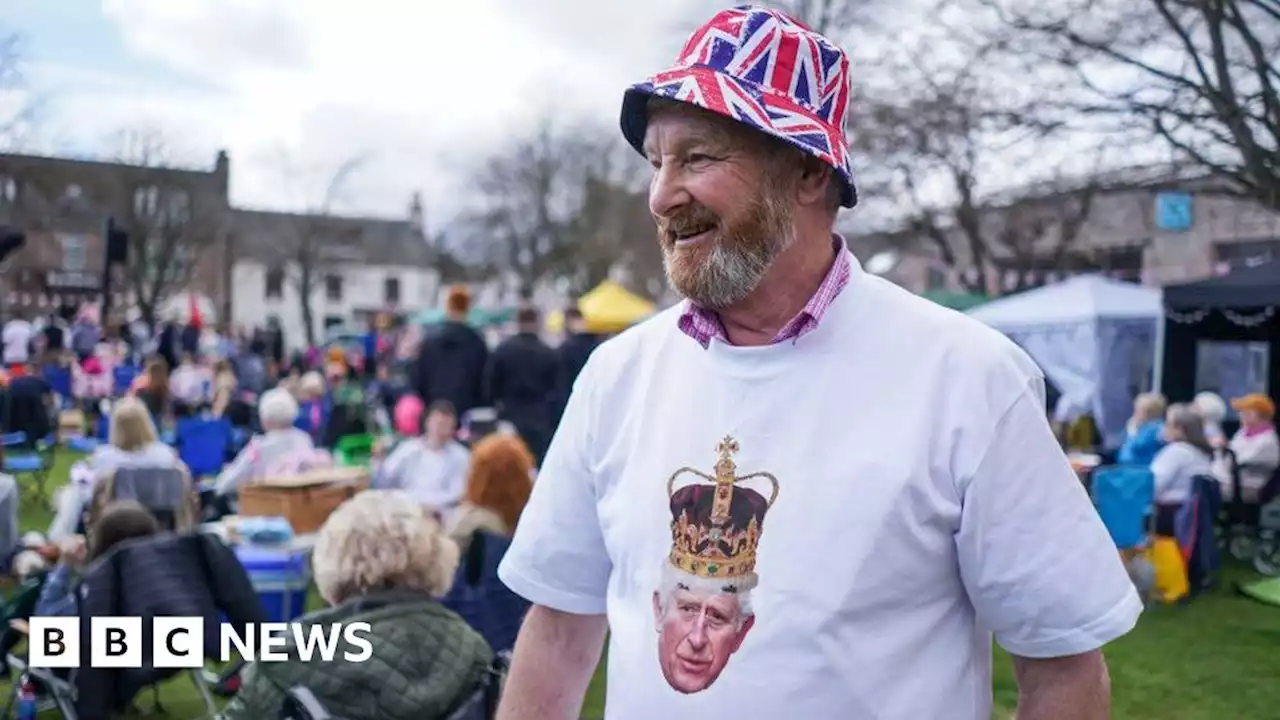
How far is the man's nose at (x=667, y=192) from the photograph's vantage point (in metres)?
1.64

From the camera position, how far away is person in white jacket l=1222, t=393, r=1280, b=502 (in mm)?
9367

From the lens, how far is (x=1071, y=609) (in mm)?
1472

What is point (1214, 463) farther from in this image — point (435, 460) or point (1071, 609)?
point (1071, 609)

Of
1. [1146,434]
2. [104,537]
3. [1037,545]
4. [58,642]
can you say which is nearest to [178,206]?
[1146,434]

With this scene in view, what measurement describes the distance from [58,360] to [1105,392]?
1627 cm

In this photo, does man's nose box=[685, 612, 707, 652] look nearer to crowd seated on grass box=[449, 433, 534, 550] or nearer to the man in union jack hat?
the man in union jack hat

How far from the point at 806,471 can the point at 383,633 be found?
206 cm

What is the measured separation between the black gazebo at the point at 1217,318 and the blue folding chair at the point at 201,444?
29.0ft

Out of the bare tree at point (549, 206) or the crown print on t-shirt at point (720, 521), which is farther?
the bare tree at point (549, 206)

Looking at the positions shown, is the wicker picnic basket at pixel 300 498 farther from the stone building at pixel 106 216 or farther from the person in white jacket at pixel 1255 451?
the stone building at pixel 106 216

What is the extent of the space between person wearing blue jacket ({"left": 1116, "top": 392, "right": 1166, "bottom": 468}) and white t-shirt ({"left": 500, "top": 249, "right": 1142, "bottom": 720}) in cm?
840

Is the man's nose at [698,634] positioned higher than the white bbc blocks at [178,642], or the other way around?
the man's nose at [698,634]

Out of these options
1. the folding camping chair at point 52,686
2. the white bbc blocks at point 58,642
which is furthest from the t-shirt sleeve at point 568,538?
the white bbc blocks at point 58,642

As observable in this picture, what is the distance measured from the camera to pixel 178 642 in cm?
468
